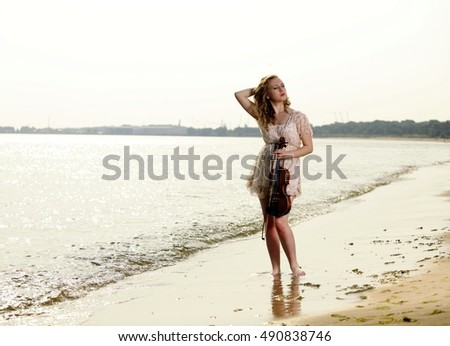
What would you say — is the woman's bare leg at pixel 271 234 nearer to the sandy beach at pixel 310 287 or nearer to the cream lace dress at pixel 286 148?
the cream lace dress at pixel 286 148

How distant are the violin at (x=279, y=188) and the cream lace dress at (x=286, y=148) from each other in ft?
0.19

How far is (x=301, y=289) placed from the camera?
6844 mm

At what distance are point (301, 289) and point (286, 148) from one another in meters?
1.43

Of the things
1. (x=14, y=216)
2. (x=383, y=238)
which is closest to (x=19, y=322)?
(x=383, y=238)

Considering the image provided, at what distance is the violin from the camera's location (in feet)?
23.4

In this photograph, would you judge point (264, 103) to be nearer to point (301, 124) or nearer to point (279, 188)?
point (301, 124)

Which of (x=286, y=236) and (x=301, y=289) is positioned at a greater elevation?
(x=286, y=236)

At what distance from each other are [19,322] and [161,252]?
5.03 meters

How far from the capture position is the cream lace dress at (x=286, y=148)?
23.4 feet

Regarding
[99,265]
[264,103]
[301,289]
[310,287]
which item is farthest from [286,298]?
[99,265]

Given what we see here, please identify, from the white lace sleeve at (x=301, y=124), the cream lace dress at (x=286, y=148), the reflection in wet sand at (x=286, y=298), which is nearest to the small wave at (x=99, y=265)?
the reflection in wet sand at (x=286, y=298)

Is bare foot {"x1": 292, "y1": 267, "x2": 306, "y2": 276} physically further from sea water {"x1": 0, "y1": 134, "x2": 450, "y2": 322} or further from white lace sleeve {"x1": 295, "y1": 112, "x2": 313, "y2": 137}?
sea water {"x1": 0, "y1": 134, "x2": 450, "y2": 322}
